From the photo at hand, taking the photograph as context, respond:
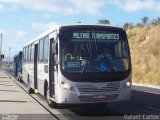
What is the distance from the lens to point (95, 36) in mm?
16797

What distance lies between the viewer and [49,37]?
61.8 feet

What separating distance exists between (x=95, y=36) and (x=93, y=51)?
1.99 feet

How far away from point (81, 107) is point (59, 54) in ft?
11.4

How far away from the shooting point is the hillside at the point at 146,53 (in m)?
50.1

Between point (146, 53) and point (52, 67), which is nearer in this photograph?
point (52, 67)

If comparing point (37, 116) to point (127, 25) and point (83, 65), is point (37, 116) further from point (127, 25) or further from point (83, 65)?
point (127, 25)

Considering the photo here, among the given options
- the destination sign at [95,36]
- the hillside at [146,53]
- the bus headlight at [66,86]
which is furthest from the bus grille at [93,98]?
the hillside at [146,53]

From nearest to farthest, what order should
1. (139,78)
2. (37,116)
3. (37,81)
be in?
(37,116) → (37,81) → (139,78)

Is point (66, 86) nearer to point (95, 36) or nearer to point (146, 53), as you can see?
point (95, 36)

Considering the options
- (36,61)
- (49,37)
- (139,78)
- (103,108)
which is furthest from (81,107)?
(139,78)

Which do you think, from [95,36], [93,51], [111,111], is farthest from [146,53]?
[93,51]

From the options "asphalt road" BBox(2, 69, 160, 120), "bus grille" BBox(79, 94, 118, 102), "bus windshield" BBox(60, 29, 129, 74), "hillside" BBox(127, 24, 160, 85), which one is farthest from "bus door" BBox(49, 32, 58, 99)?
"hillside" BBox(127, 24, 160, 85)

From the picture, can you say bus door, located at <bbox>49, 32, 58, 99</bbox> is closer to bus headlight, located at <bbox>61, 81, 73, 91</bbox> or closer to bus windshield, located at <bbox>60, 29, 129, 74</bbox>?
bus windshield, located at <bbox>60, 29, 129, 74</bbox>

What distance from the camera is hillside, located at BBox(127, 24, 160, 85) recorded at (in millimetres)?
50119
